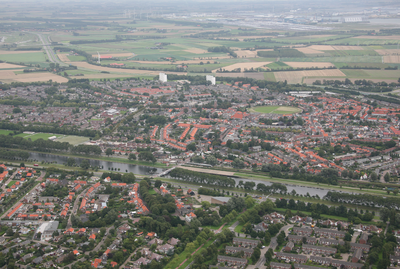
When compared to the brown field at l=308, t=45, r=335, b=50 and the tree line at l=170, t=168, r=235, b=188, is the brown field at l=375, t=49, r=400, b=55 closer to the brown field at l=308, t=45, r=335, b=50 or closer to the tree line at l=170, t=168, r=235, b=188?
the brown field at l=308, t=45, r=335, b=50

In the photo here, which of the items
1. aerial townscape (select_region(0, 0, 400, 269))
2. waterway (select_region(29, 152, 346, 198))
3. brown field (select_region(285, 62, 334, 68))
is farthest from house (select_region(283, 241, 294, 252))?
brown field (select_region(285, 62, 334, 68))

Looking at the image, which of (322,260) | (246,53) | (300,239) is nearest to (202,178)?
(300,239)

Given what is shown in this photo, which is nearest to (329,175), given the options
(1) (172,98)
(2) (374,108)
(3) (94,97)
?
(2) (374,108)

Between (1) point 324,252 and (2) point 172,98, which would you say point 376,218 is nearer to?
(1) point 324,252

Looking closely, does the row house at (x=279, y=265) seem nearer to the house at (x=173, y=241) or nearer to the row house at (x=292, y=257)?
the row house at (x=292, y=257)

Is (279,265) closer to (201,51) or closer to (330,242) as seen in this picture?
(330,242)

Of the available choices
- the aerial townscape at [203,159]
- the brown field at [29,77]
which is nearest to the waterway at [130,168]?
the aerial townscape at [203,159]
